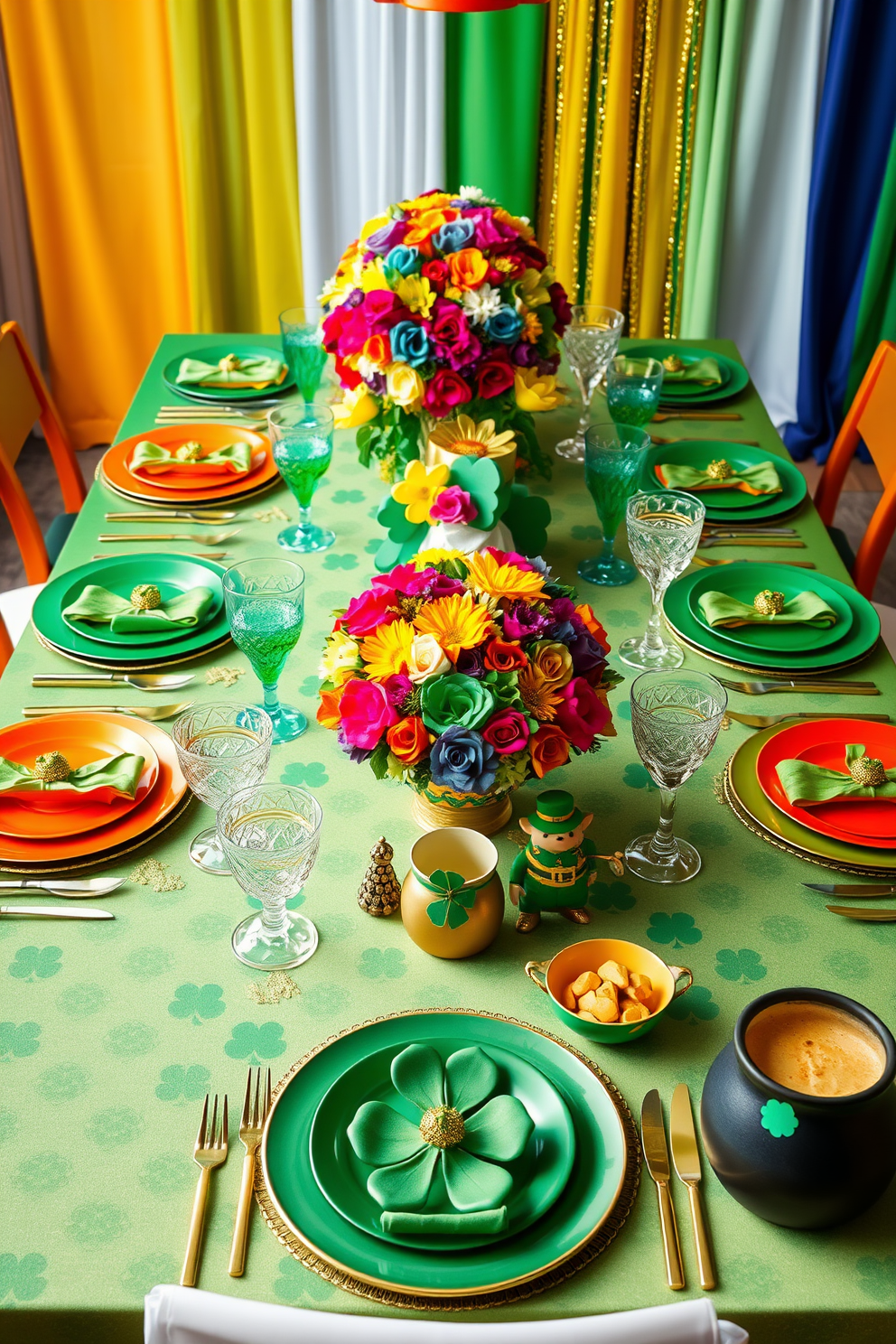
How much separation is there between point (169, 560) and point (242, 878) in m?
0.76

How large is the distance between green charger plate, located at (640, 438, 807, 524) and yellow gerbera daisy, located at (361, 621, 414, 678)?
887 millimetres

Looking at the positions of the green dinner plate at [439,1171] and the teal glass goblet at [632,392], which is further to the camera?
the teal glass goblet at [632,392]

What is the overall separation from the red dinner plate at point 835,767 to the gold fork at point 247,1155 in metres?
0.65

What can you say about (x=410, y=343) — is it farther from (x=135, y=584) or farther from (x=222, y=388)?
(x=222, y=388)

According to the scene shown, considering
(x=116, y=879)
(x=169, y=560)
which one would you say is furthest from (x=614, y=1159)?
(x=169, y=560)

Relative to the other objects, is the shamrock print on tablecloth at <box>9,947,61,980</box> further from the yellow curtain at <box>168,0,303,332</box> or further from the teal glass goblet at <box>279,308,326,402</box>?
the yellow curtain at <box>168,0,303,332</box>

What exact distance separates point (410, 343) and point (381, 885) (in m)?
0.83

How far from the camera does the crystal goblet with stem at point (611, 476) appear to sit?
170 cm

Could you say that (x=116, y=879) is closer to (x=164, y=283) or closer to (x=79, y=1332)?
(x=79, y=1332)

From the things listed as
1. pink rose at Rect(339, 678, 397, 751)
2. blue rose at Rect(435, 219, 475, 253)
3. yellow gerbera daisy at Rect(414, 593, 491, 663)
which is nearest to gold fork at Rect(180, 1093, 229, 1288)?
pink rose at Rect(339, 678, 397, 751)

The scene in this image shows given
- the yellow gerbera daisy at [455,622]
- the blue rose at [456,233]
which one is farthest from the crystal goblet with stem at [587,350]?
the yellow gerbera daisy at [455,622]

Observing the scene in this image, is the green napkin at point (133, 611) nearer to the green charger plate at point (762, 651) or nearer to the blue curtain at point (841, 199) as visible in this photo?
the green charger plate at point (762, 651)

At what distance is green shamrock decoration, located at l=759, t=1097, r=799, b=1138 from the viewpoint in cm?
87

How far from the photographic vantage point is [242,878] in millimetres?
1111
